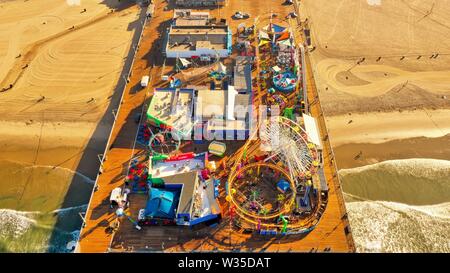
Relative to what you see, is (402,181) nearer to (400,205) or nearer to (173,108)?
(400,205)

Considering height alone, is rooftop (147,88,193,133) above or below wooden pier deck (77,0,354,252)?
above

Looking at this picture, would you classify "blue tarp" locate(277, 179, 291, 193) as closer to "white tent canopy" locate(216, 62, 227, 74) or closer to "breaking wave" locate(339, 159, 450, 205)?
"breaking wave" locate(339, 159, 450, 205)

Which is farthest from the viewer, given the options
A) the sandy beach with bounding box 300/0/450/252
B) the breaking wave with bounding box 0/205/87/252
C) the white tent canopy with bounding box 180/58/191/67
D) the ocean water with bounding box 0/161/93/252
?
the white tent canopy with bounding box 180/58/191/67

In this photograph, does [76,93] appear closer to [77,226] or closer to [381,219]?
[77,226]

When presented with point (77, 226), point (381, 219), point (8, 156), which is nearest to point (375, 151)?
point (381, 219)

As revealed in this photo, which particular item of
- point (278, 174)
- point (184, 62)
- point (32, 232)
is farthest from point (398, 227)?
point (32, 232)

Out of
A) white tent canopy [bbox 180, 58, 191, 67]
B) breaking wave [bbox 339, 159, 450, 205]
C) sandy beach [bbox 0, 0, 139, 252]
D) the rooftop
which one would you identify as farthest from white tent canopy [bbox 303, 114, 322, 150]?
sandy beach [bbox 0, 0, 139, 252]

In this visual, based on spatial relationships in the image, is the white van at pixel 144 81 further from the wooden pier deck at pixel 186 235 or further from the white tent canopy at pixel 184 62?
the wooden pier deck at pixel 186 235
